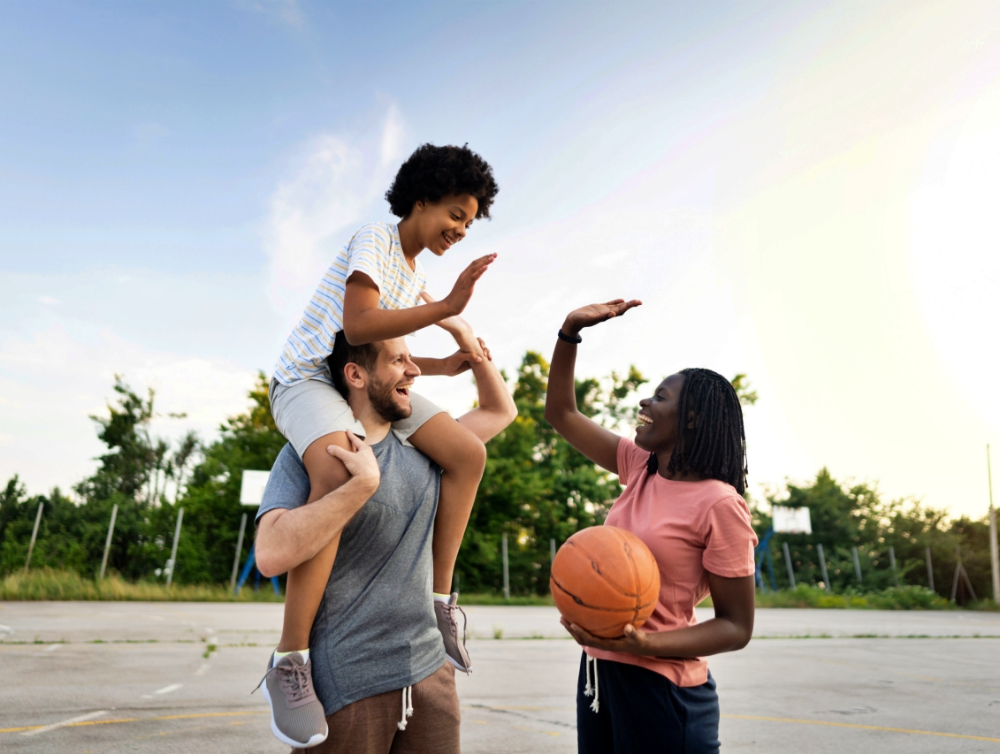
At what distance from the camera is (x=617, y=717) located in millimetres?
2398

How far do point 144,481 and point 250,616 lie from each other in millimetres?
28560

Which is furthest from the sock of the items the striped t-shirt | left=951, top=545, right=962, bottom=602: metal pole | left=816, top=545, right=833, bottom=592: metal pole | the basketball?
left=951, top=545, right=962, bottom=602: metal pole

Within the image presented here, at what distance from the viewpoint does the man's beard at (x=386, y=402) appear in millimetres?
2516

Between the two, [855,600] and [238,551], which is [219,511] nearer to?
[238,551]

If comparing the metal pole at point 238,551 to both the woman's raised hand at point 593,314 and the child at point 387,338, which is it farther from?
the woman's raised hand at point 593,314

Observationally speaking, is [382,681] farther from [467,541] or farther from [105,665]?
[467,541]

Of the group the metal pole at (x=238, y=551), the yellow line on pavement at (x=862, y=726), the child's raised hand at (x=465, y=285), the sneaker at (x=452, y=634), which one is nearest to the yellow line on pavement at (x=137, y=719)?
the yellow line on pavement at (x=862, y=726)

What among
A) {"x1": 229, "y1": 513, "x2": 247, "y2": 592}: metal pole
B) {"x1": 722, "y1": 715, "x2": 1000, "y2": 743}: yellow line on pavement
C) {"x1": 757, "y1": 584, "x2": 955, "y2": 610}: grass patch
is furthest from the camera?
{"x1": 757, "y1": 584, "x2": 955, "y2": 610}: grass patch

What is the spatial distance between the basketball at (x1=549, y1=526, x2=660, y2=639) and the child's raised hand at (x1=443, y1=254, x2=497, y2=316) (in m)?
0.78

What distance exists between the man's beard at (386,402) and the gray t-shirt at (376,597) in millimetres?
129

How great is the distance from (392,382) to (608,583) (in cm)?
91

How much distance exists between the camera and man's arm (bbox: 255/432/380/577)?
211 centimetres

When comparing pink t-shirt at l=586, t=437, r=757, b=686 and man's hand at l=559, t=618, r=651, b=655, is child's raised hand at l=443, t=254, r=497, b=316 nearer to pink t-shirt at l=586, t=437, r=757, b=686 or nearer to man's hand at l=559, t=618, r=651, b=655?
pink t-shirt at l=586, t=437, r=757, b=686

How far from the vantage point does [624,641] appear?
2242 millimetres
